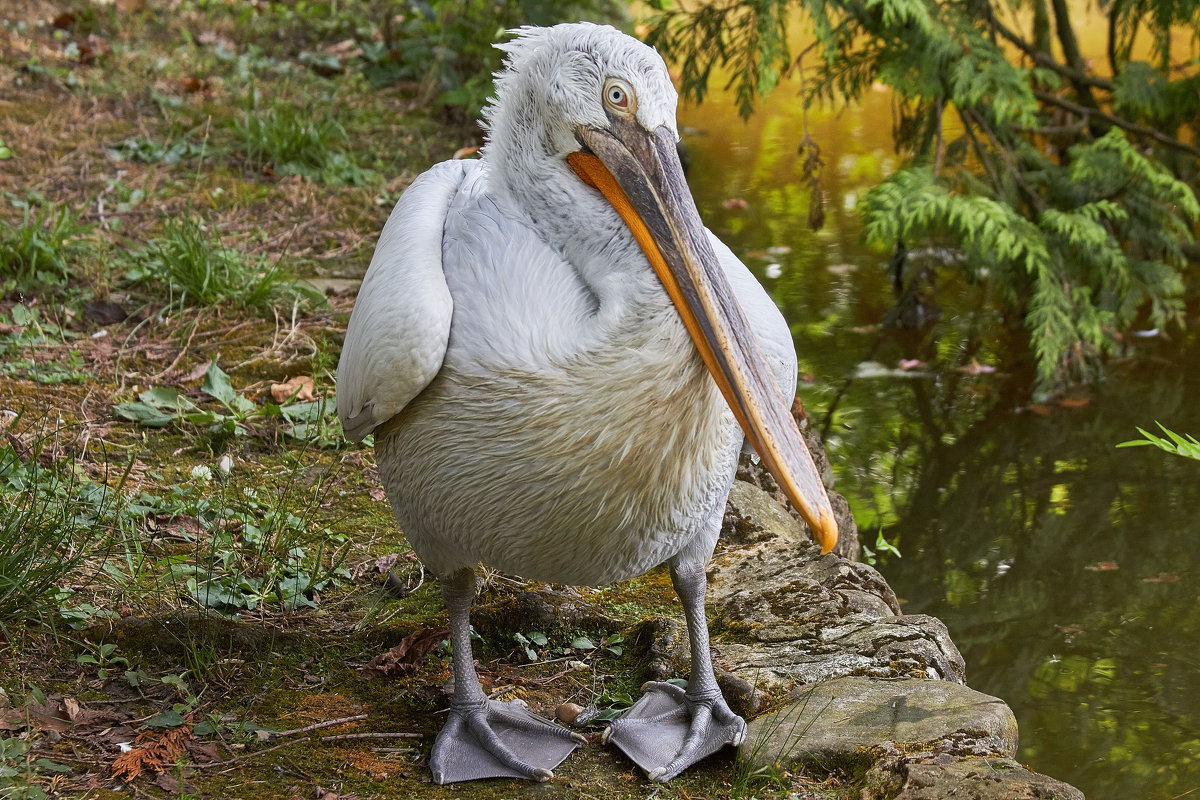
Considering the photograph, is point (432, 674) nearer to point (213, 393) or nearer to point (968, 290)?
point (213, 393)

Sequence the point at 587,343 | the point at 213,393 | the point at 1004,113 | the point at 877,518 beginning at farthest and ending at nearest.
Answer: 1. the point at 1004,113
2. the point at 877,518
3. the point at 213,393
4. the point at 587,343

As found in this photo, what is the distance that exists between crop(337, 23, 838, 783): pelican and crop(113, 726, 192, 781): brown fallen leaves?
1.98ft

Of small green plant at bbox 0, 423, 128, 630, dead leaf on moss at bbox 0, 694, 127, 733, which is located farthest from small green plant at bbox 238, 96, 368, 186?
dead leaf on moss at bbox 0, 694, 127, 733

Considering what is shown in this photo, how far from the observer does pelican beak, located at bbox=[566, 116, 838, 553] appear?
91.4 inches

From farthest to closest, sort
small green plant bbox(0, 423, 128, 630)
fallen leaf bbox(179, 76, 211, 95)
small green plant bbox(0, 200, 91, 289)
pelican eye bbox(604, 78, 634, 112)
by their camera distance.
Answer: fallen leaf bbox(179, 76, 211, 95), small green plant bbox(0, 200, 91, 289), small green plant bbox(0, 423, 128, 630), pelican eye bbox(604, 78, 634, 112)

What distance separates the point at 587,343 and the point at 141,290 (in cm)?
342

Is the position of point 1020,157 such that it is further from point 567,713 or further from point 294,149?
point 567,713

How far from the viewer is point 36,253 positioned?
192 inches

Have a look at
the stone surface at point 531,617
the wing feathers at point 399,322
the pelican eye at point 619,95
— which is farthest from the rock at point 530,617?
the pelican eye at point 619,95

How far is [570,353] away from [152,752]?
1.37 meters

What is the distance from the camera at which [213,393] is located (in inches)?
171

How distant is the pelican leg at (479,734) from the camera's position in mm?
2824

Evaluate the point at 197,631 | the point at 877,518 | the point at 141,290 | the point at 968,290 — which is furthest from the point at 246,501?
the point at 968,290

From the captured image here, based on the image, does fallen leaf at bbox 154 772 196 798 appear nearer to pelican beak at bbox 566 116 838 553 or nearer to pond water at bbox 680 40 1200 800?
pelican beak at bbox 566 116 838 553
